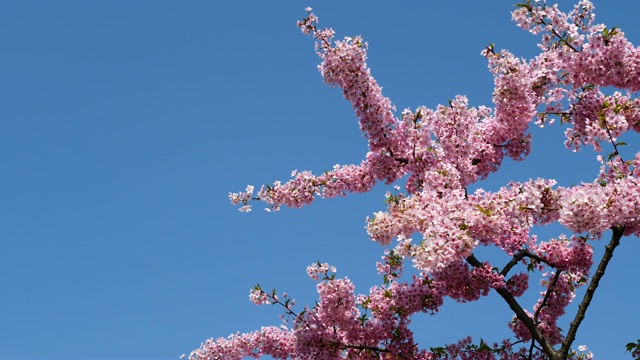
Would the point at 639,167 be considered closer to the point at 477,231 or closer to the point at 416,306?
the point at 477,231

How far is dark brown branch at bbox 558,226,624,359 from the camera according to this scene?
1173cm

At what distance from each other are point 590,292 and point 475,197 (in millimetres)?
3226

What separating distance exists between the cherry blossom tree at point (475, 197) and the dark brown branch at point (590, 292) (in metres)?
0.02

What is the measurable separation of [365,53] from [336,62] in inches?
23.4

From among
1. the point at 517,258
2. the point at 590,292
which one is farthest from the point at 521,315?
the point at 590,292

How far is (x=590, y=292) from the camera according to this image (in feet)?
38.6

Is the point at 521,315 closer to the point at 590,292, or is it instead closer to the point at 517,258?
the point at 517,258

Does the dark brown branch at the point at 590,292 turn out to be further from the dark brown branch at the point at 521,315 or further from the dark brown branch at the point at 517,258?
the dark brown branch at the point at 517,258

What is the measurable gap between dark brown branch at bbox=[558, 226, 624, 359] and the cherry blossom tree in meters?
0.02

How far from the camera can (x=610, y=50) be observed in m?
11.2

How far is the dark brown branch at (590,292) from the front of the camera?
11.7 metres

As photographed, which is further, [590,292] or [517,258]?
[517,258]

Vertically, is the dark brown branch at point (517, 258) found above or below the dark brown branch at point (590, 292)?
above

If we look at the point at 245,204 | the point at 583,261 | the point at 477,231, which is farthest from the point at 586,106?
the point at 245,204
